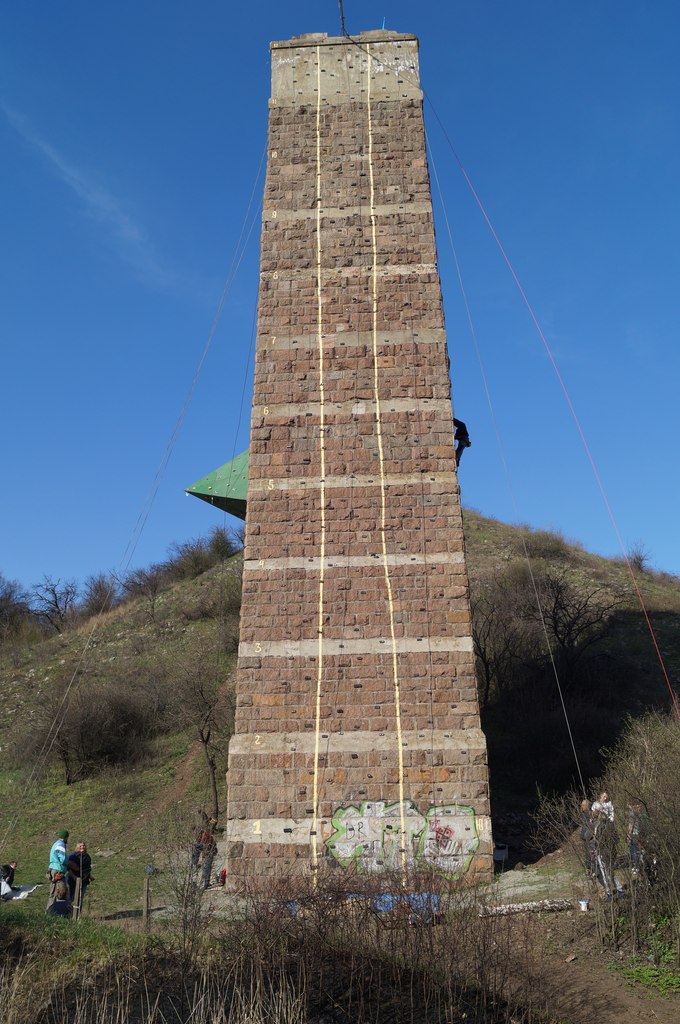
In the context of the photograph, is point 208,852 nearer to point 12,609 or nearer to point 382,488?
point 382,488

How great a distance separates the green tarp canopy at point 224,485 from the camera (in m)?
20.0

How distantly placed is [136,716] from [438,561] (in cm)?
1389

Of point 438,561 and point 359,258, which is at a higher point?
point 359,258

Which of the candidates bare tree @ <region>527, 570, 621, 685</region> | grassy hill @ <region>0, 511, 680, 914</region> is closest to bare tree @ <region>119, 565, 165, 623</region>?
grassy hill @ <region>0, 511, 680, 914</region>

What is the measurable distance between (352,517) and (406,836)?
4727 millimetres

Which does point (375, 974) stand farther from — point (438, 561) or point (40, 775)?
point (40, 775)

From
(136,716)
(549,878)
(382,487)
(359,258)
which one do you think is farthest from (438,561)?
(136,716)

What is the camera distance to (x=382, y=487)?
12.6 m

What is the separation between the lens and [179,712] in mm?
22578

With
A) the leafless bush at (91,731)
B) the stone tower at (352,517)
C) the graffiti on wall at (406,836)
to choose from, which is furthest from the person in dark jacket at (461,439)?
the leafless bush at (91,731)

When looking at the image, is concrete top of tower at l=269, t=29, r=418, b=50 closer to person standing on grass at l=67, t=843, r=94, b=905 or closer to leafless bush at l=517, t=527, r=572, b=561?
person standing on grass at l=67, t=843, r=94, b=905

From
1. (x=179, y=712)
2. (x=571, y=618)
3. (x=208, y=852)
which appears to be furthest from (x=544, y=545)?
(x=208, y=852)

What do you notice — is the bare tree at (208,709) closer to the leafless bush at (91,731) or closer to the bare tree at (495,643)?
the leafless bush at (91,731)

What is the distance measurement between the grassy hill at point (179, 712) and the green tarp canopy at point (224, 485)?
489 centimetres
